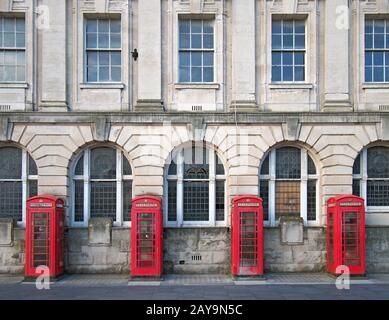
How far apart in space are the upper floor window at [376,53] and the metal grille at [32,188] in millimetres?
12161

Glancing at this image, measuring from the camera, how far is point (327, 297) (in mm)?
12492

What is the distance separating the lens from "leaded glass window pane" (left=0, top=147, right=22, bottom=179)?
16.3 m

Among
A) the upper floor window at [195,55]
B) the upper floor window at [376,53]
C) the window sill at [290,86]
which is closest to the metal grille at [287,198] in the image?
the window sill at [290,86]

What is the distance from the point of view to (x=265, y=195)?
1653 cm

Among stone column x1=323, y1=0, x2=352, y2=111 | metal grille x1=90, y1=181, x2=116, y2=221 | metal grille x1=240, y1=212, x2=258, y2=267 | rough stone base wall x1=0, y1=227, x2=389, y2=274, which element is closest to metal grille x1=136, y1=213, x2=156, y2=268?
rough stone base wall x1=0, y1=227, x2=389, y2=274

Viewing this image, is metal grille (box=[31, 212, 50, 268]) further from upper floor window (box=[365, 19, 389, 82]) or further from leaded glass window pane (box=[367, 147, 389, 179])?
upper floor window (box=[365, 19, 389, 82])

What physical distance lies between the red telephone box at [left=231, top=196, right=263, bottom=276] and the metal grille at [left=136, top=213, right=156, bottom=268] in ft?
8.42

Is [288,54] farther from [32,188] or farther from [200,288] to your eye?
[32,188]

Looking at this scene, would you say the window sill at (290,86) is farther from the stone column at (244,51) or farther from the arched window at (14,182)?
the arched window at (14,182)

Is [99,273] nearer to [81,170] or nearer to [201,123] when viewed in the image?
[81,170]

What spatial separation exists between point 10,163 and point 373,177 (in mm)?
12660

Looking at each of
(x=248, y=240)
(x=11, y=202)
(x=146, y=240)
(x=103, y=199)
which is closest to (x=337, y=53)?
(x=248, y=240)

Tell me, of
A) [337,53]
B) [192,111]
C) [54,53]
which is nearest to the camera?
[54,53]
